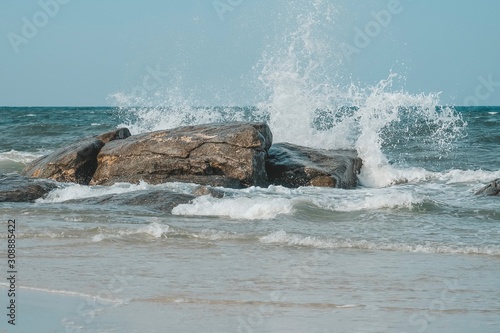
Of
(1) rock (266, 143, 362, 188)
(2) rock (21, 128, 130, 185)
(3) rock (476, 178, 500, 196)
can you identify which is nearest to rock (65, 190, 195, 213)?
(2) rock (21, 128, 130, 185)

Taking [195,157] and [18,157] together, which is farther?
[18,157]

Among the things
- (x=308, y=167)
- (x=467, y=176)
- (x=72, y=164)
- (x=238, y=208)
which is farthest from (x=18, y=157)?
(x=238, y=208)

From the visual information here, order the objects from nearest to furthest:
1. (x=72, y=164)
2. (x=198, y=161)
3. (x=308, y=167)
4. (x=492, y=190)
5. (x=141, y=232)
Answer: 1. (x=141, y=232)
2. (x=492, y=190)
3. (x=198, y=161)
4. (x=72, y=164)
5. (x=308, y=167)

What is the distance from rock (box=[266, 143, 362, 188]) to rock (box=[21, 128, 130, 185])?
10.7 ft

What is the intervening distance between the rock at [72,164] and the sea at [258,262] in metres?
1.09

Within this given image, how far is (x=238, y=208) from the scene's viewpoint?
10648 millimetres

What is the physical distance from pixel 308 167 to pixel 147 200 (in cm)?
394

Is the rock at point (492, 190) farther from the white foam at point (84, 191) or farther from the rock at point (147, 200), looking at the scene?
the white foam at point (84, 191)

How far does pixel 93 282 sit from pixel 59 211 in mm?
4409

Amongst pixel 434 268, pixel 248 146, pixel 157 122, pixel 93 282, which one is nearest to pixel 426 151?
pixel 157 122

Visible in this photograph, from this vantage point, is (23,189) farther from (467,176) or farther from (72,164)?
(467,176)

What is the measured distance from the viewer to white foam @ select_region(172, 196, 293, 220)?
10516mm

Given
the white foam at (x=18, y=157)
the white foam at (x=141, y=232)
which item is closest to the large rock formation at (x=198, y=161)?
the white foam at (x=141, y=232)

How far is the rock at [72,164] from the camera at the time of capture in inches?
548
